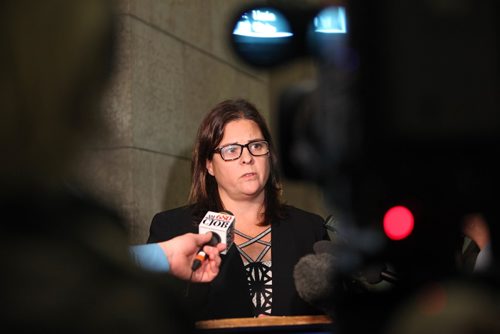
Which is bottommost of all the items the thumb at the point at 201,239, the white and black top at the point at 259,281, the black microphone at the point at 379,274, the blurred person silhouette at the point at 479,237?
the white and black top at the point at 259,281

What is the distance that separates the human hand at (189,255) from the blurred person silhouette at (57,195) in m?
1.04

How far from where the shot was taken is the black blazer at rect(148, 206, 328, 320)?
9.89 ft

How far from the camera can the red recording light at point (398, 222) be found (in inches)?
25.5

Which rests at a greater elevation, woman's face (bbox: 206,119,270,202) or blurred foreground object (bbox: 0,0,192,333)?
woman's face (bbox: 206,119,270,202)

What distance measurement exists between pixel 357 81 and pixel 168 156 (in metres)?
4.30

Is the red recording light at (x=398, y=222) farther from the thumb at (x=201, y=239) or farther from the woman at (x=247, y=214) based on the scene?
the woman at (x=247, y=214)

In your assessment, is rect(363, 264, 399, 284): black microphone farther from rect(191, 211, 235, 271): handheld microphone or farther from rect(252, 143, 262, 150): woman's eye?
rect(252, 143, 262, 150): woman's eye

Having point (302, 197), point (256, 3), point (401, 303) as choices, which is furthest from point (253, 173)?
point (302, 197)

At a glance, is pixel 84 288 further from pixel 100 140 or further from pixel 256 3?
pixel 256 3

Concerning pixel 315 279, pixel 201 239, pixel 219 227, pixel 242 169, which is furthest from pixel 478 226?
pixel 242 169

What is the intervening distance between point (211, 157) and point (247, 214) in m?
0.28

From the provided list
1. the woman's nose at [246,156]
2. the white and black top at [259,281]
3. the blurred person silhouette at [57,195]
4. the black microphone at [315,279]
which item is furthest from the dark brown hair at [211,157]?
the blurred person silhouette at [57,195]

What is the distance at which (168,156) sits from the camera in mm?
4895

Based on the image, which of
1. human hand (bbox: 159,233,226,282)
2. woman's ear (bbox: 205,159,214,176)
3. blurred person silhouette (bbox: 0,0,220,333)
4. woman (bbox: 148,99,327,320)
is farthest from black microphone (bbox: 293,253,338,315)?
woman's ear (bbox: 205,159,214,176)
